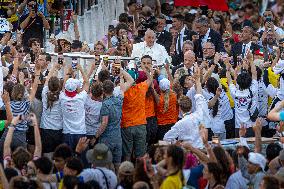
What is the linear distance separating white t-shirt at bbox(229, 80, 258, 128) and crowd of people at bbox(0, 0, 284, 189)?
2 cm

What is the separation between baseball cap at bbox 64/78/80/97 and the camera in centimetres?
2017

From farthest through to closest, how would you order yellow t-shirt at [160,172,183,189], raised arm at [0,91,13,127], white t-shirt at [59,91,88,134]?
white t-shirt at [59,91,88,134] < raised arm at [0,91,13,127] < yellow t-shirt at [160,172,183,189]

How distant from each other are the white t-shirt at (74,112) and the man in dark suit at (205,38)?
19.6 feet

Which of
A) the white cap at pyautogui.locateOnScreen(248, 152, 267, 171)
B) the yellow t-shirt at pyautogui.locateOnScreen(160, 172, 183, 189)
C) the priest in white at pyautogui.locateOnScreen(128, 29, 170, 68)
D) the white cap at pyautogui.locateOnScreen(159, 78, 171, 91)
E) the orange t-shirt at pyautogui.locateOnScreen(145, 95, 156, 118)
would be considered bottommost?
the yellow t-shirt at pyautogui.locateOnScreen(160, 172, 183, 189)

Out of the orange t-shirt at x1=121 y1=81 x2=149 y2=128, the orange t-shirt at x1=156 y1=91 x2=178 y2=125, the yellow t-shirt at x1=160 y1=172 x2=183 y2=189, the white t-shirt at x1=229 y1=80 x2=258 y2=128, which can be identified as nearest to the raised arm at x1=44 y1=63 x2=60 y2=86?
the orange t-shirt at x1=121 y1=81 x2=149 y2=128

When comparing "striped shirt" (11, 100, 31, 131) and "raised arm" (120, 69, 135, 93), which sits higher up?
"raised arm" (120, 69, 135, 93)

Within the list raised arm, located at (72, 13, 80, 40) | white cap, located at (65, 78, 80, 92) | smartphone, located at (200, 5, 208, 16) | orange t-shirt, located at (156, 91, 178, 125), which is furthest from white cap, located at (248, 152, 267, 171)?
smartphone, located at (200, 5, 208, 16)

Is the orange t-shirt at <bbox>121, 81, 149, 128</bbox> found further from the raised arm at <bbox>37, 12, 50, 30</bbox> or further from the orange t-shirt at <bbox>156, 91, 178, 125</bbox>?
the raised arm at <bbox>37, 12, 50, 30</bbox>

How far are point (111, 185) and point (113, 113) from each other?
330cm

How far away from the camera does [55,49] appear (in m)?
24.9

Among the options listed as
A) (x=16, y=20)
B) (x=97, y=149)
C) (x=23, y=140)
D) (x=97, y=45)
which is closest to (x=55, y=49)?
(x=97, y=45)

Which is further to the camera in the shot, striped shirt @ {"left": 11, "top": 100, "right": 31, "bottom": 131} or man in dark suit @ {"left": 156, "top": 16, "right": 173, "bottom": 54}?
man in dark suit @ {"left": 156, "top": 16, "right": 173, "bottom": 54}

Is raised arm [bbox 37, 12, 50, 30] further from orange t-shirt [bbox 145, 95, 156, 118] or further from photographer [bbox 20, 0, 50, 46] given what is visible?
orange t-shirt [bbox 145, 95, 156, 118]

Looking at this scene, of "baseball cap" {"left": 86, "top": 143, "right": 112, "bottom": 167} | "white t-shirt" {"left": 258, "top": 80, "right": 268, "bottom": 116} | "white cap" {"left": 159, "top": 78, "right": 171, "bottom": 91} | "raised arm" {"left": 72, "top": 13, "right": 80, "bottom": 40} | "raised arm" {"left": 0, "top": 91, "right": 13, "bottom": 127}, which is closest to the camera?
"baseball cap" {"left": 86, "top": 143, "right": 112, "bottom": 167}
